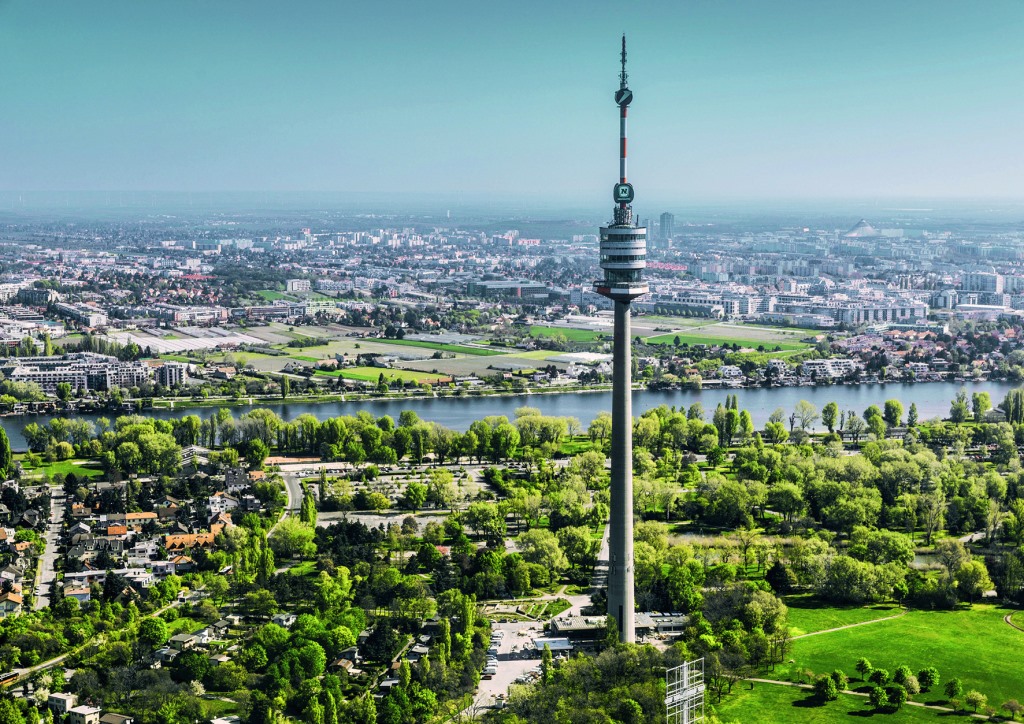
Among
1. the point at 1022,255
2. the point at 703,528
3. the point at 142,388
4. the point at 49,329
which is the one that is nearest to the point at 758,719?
the point at 703,528

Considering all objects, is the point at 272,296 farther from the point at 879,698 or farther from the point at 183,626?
the point at 879,698

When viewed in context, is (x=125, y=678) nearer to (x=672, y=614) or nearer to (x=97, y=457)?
(x=672, y=614)

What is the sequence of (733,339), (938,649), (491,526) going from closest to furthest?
(938,649) < (491,526) < (733,339)

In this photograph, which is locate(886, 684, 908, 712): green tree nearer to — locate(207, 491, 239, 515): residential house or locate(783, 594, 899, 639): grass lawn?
locate(783, 594, 899, 639): grass lawn

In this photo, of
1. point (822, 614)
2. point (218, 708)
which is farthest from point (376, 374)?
point (218, 708)

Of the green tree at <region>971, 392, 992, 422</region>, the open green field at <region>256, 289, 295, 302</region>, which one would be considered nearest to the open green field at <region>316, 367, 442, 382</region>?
the green tree at <region>971, 392, 992, 422</region>

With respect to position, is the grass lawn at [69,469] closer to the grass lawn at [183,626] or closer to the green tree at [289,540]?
the green tree at [289,540]
